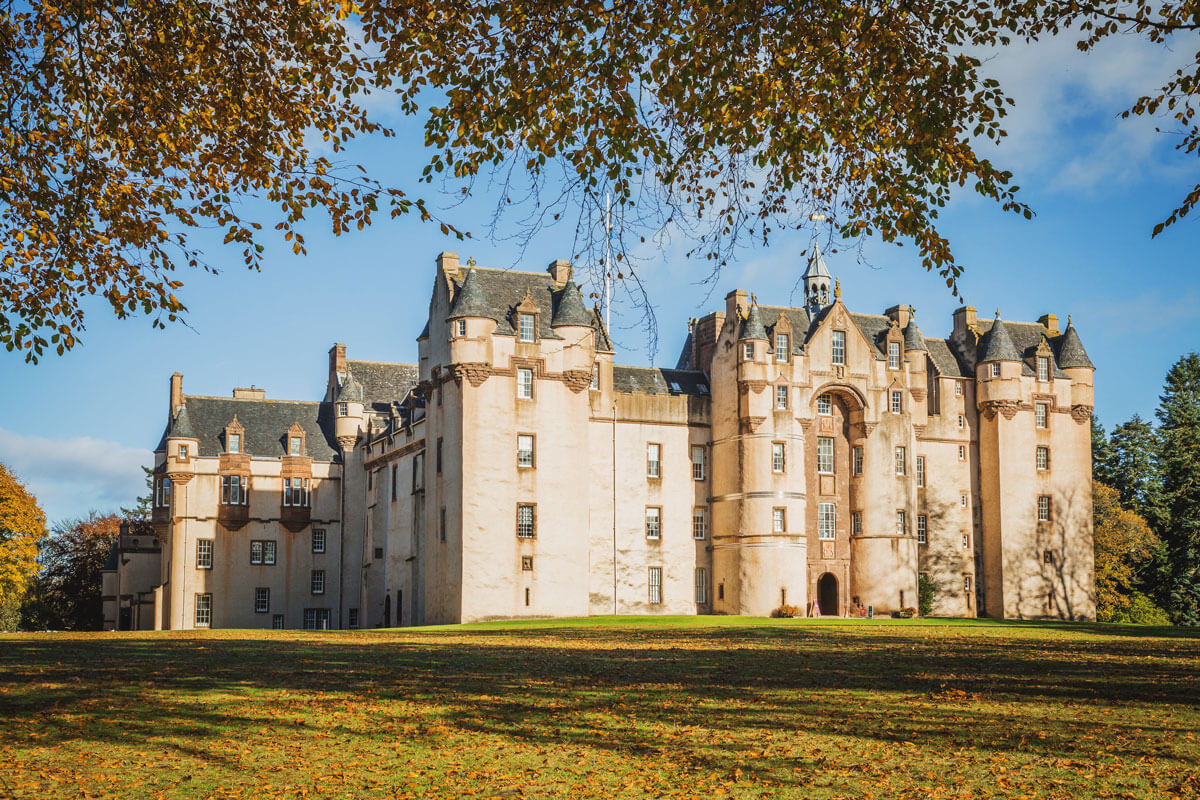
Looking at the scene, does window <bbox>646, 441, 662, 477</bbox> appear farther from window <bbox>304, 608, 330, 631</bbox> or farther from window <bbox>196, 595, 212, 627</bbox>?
window <bbox>196, 595, 212, 627</bbox>

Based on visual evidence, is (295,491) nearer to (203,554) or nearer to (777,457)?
(203,554)

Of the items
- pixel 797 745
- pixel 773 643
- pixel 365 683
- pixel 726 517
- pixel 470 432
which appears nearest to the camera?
pixel 797 745

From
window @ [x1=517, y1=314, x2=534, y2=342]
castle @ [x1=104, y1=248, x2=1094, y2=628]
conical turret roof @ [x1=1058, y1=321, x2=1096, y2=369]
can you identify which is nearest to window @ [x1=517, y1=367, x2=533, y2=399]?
castle @ [x1=104, y1=248, x2=1094, y2=628]

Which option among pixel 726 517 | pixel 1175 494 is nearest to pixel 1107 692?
pixel 726 517

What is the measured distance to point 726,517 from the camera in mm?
66688

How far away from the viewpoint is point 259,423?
246 ft

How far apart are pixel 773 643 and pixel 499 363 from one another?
31.8m

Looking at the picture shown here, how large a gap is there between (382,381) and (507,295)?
2026 cm

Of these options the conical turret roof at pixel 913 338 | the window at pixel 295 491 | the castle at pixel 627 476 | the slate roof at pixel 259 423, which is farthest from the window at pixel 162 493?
the conical turret roof at pixel 913 338

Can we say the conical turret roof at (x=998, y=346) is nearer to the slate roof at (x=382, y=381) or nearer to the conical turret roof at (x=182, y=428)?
the slate roof at (x=382, y=381)

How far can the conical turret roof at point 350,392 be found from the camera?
75.8m

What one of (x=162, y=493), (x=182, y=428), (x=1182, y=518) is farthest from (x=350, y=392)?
(x=1182, y=518)

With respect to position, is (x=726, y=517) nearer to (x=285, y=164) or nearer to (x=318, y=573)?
(x=318, y=573)

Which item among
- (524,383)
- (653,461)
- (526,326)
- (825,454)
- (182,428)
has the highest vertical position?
(526,326)
